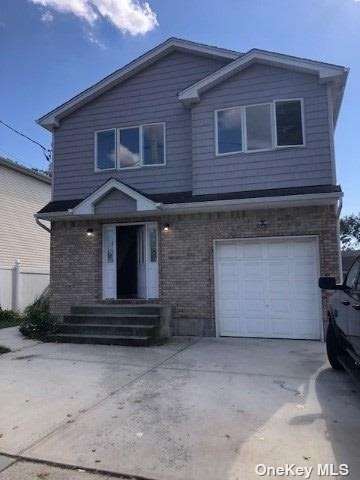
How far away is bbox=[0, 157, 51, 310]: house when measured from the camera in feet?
52.1

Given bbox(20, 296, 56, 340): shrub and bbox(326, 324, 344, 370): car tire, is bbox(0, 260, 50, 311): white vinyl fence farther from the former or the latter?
bbox(326, 324, 344, 370): car tire

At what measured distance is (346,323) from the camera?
551 cm

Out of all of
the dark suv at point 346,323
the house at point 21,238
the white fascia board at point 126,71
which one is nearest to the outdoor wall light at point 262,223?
the dark suv at point 346,323

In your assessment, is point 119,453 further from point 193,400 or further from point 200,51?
point 200,51

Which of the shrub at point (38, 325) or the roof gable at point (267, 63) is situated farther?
the shrub at point (38, 325)

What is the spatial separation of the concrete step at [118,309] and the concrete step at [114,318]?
0.08 meters

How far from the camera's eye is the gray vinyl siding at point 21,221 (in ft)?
55.8

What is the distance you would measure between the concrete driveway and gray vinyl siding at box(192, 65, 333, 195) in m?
4.40

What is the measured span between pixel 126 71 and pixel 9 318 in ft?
29.9

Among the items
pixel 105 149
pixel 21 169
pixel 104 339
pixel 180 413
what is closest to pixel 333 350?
pixel 180 413

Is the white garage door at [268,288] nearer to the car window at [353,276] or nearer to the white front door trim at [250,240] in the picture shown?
the white front door trim at [250,240]

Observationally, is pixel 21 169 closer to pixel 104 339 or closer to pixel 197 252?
pixel 197 252

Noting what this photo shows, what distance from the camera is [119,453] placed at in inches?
163

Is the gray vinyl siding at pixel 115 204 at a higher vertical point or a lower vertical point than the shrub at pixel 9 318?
higher
